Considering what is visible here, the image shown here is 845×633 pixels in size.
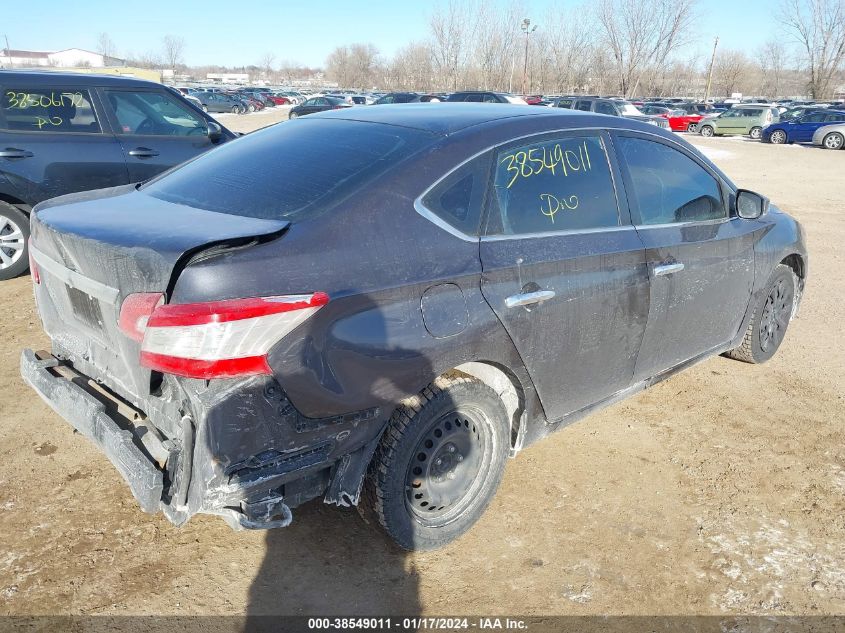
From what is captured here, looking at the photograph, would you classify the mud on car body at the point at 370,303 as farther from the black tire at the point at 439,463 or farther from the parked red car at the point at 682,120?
the parked red car at the point at 682,120

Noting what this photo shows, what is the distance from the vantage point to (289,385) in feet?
7.28

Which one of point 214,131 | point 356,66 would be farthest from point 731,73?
point 214,131

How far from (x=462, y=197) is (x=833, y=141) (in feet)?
94.0

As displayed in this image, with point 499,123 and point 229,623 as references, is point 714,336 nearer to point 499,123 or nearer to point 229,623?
point 499,123

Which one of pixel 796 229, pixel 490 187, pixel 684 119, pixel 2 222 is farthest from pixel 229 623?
pixel 684 119

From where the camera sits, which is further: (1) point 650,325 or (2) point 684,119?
(2) point 684,119

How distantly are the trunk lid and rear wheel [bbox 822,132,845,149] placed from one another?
29.1m

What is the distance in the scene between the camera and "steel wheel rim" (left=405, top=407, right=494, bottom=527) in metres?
2.74

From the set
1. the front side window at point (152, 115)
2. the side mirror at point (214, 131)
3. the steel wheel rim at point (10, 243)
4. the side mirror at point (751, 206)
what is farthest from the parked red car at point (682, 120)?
the steel wheel rim at point (10, 243)

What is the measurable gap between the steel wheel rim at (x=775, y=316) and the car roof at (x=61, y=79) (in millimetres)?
5913

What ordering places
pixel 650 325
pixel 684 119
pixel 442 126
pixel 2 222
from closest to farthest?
pixel 442 126
pixel 650 325
pixel 2 222
pixel 684 119

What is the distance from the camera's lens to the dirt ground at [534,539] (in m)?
2.64

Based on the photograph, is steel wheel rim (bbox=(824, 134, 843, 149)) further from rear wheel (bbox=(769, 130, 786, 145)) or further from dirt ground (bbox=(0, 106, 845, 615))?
dirt ground (bbox=(0, 106, 845, 615))

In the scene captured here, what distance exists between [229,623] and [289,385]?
0.98 metres
